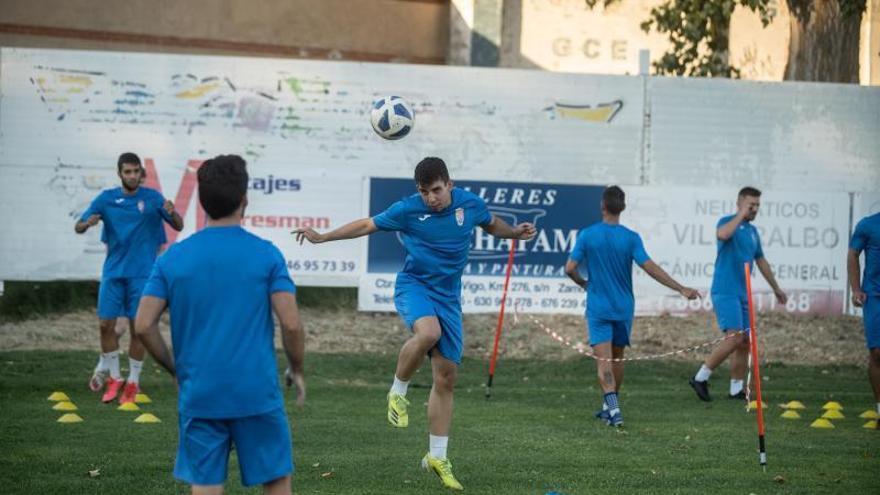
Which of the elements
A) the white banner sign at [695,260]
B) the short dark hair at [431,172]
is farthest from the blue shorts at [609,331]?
the white banner sign at [695,260]

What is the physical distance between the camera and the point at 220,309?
19.8ft

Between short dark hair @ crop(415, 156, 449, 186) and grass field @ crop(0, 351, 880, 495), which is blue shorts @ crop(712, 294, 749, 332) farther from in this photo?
short dark hair @ crop(415, 156, 449, 186)

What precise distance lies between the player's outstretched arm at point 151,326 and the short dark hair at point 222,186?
0.45m

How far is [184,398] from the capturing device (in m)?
6.10

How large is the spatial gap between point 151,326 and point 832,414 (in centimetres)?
907

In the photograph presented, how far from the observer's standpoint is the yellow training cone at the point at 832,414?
13453 mm

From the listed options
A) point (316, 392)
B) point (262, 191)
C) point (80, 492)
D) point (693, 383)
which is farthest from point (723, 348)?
point (80, 492)

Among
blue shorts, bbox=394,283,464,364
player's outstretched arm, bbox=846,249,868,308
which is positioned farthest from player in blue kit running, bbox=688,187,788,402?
blue shorts, bbox=394,283,464,364

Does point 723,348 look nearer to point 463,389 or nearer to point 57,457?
point 463,389

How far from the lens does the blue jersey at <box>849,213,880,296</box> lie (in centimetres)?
1258

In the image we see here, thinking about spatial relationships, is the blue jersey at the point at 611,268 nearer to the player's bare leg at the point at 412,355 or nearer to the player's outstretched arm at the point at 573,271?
the player's outstretched arm at the point at 573,271

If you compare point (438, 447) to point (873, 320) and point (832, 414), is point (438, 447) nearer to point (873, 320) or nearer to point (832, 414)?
point (873, 320)

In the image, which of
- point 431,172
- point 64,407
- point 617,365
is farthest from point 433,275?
point 64,407

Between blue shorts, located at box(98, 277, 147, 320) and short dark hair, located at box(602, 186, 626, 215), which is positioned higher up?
short dark hair, located at box(602, 186, 626, 215)
